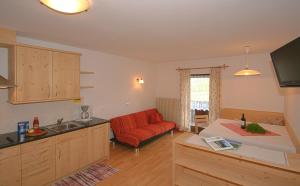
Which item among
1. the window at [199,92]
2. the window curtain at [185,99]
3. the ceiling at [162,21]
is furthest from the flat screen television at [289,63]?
the window curtain at [185,99]

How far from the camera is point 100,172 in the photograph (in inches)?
120

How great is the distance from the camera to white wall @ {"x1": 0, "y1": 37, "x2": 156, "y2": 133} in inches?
108

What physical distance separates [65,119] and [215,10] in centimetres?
338

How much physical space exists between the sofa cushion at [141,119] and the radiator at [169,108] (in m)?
1.08

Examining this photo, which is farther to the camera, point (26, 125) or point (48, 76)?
point (48, 76)

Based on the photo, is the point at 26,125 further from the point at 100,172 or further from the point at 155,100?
the point at 155,100

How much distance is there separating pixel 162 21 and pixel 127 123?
Answer: 9.85 feet

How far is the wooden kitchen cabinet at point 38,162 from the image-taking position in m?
2.35

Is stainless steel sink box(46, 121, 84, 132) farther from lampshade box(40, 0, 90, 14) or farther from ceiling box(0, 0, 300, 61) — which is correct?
lampshade box(40, 0, 90, 14)

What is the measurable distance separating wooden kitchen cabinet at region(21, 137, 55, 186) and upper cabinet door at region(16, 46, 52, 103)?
0.73m

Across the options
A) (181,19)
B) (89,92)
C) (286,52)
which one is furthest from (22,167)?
(286,52)

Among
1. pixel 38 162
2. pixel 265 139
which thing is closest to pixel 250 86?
pixel 265 139

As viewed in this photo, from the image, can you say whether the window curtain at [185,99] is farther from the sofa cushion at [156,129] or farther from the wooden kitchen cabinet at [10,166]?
the wooden kitchen cabinet at [10,166]

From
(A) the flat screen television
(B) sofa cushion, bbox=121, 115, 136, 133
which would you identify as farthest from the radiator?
(A) the flat screen television
